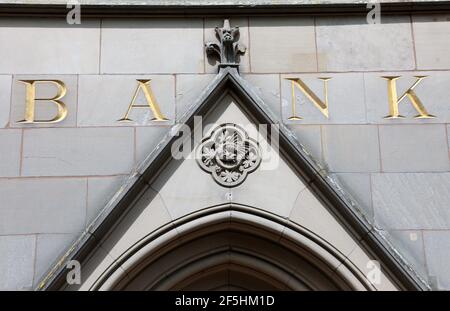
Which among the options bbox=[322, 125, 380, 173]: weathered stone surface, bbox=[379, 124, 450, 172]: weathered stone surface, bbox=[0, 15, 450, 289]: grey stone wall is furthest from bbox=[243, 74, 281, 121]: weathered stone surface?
bbox=[379, 124, 450, 172]: weathered stone surface

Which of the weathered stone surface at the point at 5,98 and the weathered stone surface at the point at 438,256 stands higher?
the weathered stone surface at the point at 5,98

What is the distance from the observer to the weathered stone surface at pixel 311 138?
309 inches

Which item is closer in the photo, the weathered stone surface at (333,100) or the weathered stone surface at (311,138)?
the weathered stone surface at (311,138)

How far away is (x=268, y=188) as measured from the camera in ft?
25.1

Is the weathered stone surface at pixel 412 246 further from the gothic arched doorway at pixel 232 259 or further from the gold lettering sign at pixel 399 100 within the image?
the gold lettering sign at pixel 399 100

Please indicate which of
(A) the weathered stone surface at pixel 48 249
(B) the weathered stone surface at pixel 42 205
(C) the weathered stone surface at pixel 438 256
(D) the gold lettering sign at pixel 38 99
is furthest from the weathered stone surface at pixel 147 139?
(C) the weathered stone surface at pixel 438 256

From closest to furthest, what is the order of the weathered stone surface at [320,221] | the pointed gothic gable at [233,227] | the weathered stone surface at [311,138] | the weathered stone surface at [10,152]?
the pointed gothic gable at [233,227] < the weathered stone surface at [320,221] < the weathered stone surface at [10,152] < the weathered stone surface at [311,138]

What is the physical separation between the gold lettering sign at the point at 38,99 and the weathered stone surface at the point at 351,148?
2.76 meters

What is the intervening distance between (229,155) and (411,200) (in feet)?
6.27

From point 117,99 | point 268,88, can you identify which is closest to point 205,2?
point 268,88
